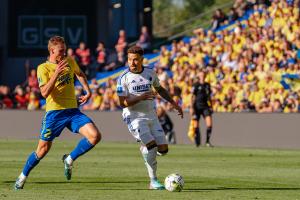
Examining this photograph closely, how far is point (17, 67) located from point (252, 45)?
46.9 ft

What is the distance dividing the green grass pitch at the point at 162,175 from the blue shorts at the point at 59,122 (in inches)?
30.8

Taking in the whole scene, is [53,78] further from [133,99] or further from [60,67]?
[133,99]

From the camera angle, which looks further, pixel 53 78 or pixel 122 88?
pixel 122 88

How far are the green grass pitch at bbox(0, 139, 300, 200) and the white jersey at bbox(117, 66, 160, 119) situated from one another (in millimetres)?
1073

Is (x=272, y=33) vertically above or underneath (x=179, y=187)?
above

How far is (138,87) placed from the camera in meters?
14.1

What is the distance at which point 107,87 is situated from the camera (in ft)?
117

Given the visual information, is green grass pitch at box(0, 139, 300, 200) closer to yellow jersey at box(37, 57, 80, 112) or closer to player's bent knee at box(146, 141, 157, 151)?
player's bent knee at box(146, 141, 157, 151)

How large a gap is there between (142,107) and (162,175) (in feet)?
8.56

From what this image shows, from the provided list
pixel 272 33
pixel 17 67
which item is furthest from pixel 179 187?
pixel 17 67

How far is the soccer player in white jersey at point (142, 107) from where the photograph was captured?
551 inches

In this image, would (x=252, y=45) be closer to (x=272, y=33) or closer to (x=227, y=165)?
(x=272, y=33)

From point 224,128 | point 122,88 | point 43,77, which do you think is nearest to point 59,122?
point 43,77

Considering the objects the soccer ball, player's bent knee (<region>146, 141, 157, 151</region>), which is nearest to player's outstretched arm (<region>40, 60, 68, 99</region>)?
player's bent knee (<region>146, 141, 157, 151</region>)
